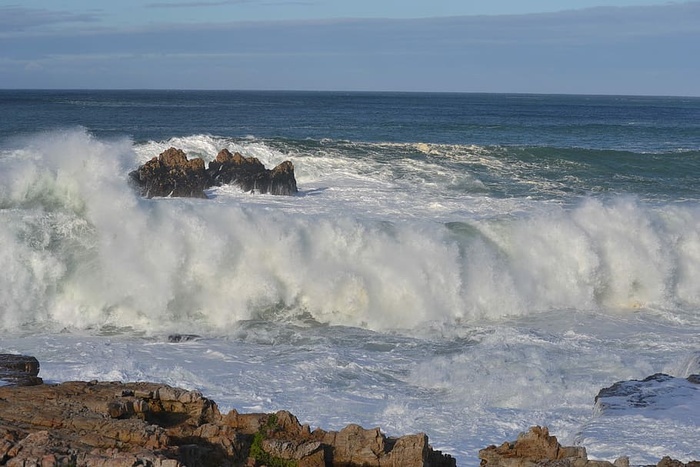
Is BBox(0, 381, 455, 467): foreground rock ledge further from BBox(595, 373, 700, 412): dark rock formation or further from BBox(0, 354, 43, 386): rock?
BBox(595, 373, 700, 412): dark rock formation

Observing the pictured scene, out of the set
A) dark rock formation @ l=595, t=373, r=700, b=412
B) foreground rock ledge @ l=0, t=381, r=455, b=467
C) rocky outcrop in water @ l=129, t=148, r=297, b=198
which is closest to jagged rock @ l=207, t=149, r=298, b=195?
rocky outcrop in water @ l=129, t=148, r=297, b=198

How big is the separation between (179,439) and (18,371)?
8.64ft

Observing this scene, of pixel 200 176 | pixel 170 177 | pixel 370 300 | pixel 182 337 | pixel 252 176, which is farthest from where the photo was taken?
pixel 252 176

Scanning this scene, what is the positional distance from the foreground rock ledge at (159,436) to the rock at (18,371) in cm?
50

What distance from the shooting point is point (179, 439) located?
813cm

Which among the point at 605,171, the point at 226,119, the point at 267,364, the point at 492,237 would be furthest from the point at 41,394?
the point at 226,119

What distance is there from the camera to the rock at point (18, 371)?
9.51 m

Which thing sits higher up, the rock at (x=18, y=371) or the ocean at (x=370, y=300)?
the rock at (x=18, y=371)

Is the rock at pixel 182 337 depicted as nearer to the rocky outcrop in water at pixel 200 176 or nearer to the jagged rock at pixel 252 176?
the rocky outcrop in water at pixel 200 176

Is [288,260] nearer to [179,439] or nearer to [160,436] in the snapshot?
[179,439]

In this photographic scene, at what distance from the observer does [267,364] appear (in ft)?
46.1

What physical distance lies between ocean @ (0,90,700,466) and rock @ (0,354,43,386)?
1.99 metres

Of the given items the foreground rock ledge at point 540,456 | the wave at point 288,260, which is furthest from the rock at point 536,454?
the wave at point 288,260

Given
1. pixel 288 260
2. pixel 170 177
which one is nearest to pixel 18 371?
pixel 288 260
